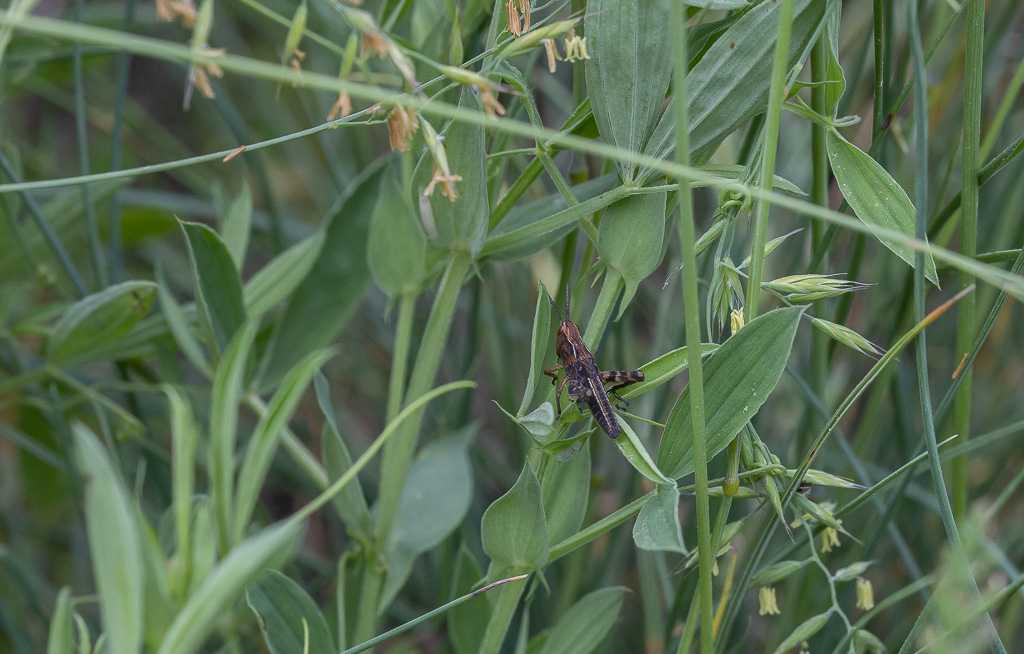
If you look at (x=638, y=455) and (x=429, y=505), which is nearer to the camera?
(x=638, y=455)

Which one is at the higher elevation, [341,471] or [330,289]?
[330,289]

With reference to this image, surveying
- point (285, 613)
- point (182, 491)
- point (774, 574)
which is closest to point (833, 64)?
point (774, 574)

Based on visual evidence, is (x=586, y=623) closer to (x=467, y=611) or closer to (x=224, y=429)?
(x=467, y=611)

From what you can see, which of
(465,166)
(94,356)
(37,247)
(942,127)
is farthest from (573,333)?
(942,127)

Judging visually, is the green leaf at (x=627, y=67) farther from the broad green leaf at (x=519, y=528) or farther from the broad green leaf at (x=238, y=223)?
the broad green leaf at (x=238, y=223)

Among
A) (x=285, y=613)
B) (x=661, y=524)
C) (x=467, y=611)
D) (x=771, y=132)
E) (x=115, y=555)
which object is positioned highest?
(x=771, y=132)

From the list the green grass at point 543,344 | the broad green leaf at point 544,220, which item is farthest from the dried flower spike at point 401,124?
the broad green leaf at point 544,220
